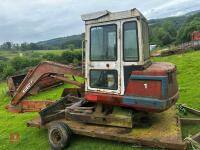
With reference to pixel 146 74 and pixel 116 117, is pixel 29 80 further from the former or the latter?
pixel 146 74

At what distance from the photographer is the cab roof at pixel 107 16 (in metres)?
6.73

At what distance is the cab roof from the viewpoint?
6734mm

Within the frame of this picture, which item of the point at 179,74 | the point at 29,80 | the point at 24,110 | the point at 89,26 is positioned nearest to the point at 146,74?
the point at 89,26

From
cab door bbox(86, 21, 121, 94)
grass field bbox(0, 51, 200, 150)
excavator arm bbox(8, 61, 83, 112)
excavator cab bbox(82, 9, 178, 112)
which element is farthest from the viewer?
excavator arm bbox(8, 61, 83, 112)

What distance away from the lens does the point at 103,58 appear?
23.4 ft

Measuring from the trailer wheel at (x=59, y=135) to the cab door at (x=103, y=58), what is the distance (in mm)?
1081

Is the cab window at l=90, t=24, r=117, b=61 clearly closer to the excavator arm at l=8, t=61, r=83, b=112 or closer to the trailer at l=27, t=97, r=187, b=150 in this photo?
the excavator arm at l=8, t=61, r=83, b=112

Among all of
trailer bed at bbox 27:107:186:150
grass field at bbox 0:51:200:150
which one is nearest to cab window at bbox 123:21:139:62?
trailer bed at bbox 27:107:186:150

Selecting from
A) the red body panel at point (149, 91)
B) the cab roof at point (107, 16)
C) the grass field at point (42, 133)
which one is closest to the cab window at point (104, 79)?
the red body panel at point (149, 91)

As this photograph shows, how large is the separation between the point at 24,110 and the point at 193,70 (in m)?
9.86

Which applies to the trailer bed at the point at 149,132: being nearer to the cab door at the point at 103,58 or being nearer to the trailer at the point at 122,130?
the trailer at the point at 122,130

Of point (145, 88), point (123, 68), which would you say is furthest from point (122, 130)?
point (123, 68)

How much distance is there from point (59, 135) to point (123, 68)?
2303 mm

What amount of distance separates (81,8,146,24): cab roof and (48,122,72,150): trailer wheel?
8.29 feet
